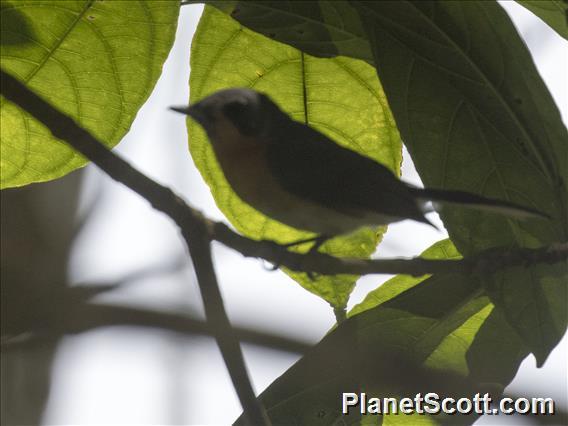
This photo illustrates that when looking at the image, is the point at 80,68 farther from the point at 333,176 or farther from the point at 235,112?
the point at 333,176

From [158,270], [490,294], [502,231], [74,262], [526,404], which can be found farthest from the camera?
[74,262]

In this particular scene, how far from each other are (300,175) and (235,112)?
0.83ft

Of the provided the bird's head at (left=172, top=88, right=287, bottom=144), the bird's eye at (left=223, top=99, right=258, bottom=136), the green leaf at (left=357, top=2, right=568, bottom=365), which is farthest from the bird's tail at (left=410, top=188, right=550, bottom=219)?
the bird's eye at (left=223, top=99, right=258, bottom=136)

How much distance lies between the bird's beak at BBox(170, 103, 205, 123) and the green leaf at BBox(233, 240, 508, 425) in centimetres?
62

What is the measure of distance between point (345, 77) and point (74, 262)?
3.77 m

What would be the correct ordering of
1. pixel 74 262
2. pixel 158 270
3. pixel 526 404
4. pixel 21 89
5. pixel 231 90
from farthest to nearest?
pixel 74 262 → pixel 158 270 → pixel 526 404 → pixel 231 90 → pixel 21 89

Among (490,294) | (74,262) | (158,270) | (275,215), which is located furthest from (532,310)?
(74,262)

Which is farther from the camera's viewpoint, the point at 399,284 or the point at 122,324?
the point at 122,324

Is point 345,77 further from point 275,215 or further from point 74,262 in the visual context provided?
point 74,262

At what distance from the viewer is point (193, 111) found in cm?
213

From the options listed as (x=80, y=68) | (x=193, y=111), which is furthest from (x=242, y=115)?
(x=80, y=68)

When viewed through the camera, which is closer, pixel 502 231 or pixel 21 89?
pixel 21 89

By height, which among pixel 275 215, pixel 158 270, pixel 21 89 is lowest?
pixel 21 89

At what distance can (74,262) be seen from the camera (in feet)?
18.4
